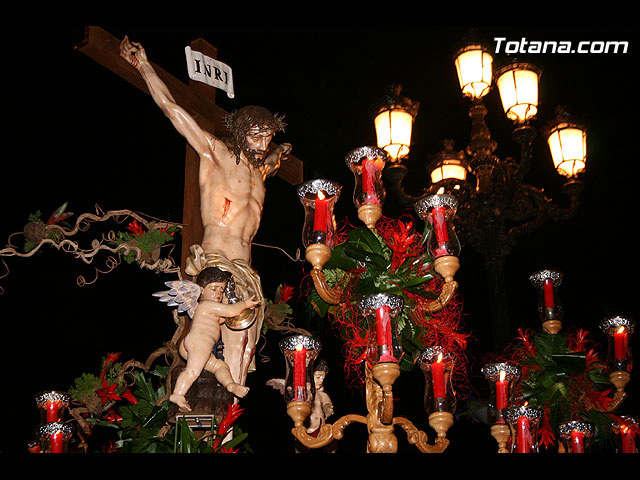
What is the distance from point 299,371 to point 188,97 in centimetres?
195

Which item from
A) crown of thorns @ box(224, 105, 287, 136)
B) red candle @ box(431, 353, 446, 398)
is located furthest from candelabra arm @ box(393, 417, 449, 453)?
crown of thorns @ box(224, 105, 287, 136)

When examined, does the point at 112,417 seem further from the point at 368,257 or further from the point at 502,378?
the point at 502,378

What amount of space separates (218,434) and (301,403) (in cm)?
35

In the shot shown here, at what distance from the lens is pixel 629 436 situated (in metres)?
5.12

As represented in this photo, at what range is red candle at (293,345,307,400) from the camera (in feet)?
13.3

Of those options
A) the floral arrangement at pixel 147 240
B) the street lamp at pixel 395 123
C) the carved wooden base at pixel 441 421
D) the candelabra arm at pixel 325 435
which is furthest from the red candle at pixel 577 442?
the street lamp at pixel 395 123

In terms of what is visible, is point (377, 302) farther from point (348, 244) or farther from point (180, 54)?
point (180, 54)


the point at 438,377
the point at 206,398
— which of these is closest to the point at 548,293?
the point at 438,377

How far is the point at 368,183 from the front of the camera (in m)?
4.47

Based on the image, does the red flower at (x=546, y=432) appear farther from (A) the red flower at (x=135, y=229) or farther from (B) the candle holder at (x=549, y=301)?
(A) the red flower at (x=135, y=229)

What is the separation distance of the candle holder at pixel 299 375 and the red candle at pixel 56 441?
924mm

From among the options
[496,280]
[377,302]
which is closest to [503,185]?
[496,280]

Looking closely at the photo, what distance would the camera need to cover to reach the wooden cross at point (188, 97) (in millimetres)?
5055

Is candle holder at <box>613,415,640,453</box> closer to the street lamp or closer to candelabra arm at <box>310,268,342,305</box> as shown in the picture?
candelabra arm at <box>310,268,342,305</box>
